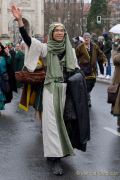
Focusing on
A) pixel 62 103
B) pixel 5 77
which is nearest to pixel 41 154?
pixel 62 103

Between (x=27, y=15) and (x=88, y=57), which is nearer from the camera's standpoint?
(x=88, y=57)

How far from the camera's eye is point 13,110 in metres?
13.2

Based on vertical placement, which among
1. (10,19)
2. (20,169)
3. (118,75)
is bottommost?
(10,19)

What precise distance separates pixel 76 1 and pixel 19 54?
190 feet

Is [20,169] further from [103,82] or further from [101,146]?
[103,82]

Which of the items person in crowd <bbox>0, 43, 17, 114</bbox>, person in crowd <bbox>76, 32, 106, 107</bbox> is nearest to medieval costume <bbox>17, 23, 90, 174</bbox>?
person in crowd <bbox>0, 43, 17, 114</bbox>

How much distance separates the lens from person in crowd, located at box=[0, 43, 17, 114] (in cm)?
1227

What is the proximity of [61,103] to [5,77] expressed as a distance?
5505 mm

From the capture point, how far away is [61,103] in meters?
6.96

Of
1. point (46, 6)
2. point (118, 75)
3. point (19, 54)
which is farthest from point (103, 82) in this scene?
point (46, 6)

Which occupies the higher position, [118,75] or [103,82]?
[118,75]

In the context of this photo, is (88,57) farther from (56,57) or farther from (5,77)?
(56,57)

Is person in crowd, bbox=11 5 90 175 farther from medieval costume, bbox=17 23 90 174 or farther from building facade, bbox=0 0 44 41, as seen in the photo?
building facade, bbox=0 0 44 41

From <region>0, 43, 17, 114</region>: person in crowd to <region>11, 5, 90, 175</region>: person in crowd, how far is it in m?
5.22
